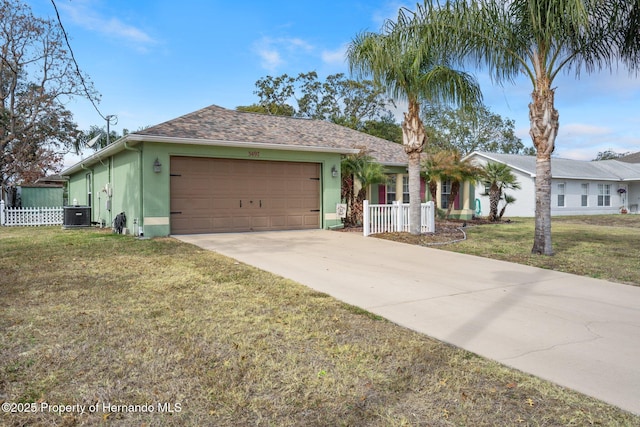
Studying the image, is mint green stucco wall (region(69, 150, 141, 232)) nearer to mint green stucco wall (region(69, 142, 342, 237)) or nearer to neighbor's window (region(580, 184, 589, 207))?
mint green stucco wall (region(69, 142, 342, 237))

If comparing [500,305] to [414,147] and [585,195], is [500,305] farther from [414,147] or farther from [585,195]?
[585,195]

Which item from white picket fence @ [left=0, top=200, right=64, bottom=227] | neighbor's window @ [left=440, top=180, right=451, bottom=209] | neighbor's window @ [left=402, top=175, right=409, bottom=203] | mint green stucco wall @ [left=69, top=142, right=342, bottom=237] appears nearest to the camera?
mint green stucco wall @ [left=69, top=142, right=342, bottom=237]

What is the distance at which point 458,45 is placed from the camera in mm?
9453

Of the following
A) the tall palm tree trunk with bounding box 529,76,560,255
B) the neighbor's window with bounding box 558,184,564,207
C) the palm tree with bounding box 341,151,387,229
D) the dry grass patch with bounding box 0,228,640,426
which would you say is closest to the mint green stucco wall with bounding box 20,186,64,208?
the palm tree with bounding box 341,151,387,229

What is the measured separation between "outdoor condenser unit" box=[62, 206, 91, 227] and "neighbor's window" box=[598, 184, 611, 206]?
31.7 meters

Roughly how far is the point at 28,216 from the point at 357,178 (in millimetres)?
15093

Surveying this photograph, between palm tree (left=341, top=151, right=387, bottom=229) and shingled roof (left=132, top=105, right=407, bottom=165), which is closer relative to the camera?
shingled roof (left=132, top=105, right=407, bottom=165)

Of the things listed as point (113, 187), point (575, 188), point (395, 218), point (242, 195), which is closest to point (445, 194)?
point (395, 218)

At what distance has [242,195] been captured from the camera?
13.2 m

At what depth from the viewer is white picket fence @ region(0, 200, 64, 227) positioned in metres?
18.1

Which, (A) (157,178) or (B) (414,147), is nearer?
(B) (414,147)

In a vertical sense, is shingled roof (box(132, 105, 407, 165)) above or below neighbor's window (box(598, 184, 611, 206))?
above

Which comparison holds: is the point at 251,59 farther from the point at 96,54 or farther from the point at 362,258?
the point at 362,258

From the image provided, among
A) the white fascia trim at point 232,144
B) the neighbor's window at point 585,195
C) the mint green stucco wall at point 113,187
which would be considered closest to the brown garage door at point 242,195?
the white fascia trim at point 232,144
